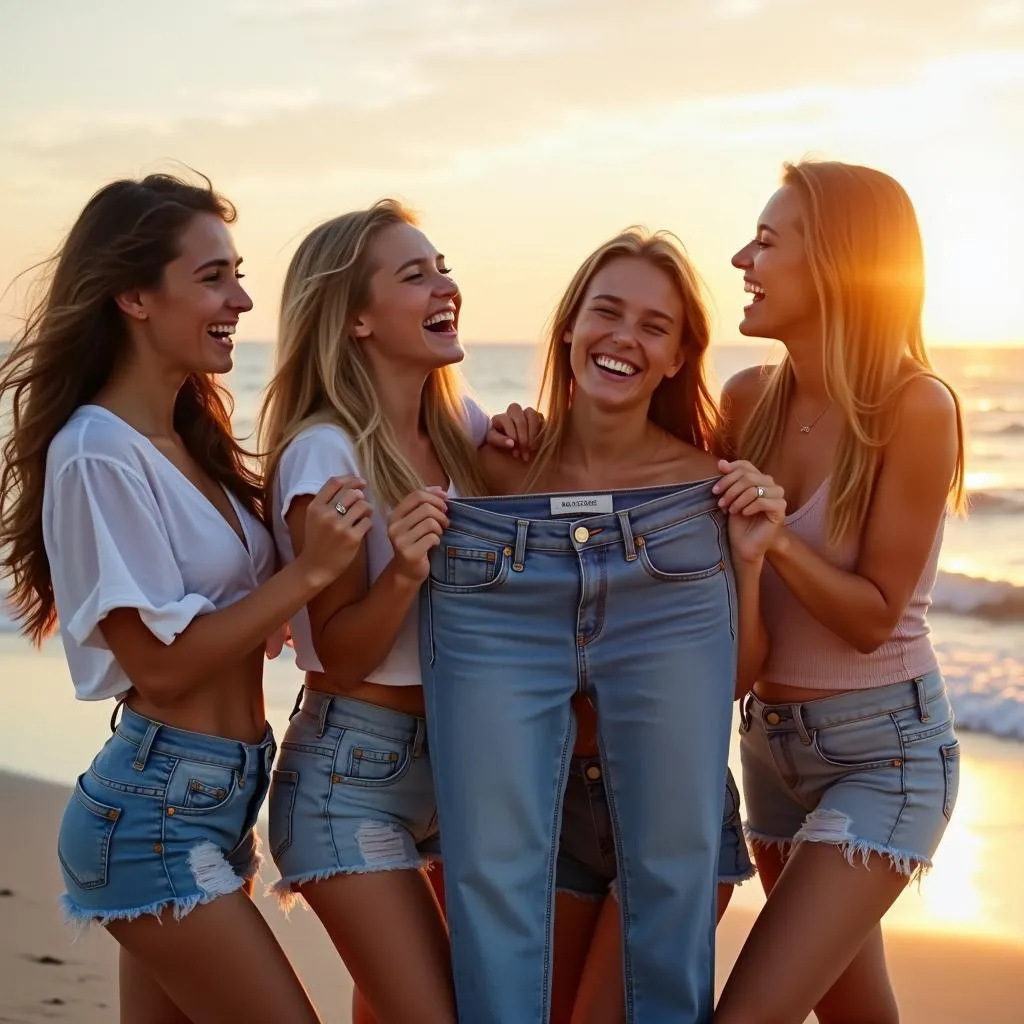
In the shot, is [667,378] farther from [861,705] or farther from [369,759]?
[369,759]

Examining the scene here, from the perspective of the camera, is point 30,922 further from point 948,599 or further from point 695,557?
point 948,599

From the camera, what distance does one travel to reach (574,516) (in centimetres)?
303

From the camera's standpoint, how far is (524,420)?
3.75m

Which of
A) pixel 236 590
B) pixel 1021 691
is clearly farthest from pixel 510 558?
pixel 1021 691

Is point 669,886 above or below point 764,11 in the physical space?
below

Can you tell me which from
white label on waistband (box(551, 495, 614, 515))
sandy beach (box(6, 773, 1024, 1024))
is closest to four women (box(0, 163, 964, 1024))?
white label on waistband (box(551, 495, 614, 515))

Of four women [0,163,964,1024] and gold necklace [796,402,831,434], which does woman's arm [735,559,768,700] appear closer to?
four women [0,163,964,1024]

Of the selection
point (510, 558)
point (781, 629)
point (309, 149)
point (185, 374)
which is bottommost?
point (781, 629)

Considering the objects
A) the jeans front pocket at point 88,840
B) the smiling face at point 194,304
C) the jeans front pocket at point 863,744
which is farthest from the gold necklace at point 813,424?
the jeans front pocket at point 88,840

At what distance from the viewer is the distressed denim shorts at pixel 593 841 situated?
324cm

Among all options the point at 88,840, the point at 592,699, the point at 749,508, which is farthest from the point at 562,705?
the point at 88,840

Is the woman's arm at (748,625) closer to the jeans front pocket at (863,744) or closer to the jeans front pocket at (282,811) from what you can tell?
the jeans front pocket at (863,744)

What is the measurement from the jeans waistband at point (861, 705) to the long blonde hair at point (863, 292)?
378mm

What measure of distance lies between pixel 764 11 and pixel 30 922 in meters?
13.8
